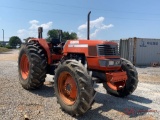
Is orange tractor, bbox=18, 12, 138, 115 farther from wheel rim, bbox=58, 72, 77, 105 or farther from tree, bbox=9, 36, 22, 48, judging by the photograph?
tree, bbox=9, 36, 22, 48

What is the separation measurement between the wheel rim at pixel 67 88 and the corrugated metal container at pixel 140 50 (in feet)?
46.4

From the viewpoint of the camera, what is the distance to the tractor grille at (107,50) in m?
6.24

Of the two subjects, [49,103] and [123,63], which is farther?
[123,63]

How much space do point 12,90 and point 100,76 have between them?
349 cm

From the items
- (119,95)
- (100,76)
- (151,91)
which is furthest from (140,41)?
(100,76)

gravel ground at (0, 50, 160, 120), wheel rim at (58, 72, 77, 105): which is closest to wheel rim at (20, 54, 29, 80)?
gravel ground at (0, 50, 160, 120)

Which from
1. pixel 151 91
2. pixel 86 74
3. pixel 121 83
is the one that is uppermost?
pixel 86 74

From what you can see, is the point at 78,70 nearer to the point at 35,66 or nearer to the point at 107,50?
the point at 107,50

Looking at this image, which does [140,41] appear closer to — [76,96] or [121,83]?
[121,83]

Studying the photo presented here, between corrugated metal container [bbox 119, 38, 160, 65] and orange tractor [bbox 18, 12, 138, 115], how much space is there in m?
12.2

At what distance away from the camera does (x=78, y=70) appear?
225 inches

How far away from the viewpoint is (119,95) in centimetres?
773

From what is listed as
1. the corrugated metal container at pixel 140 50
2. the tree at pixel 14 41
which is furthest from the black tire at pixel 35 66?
the tree at pixel 14 41

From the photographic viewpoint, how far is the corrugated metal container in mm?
19797
